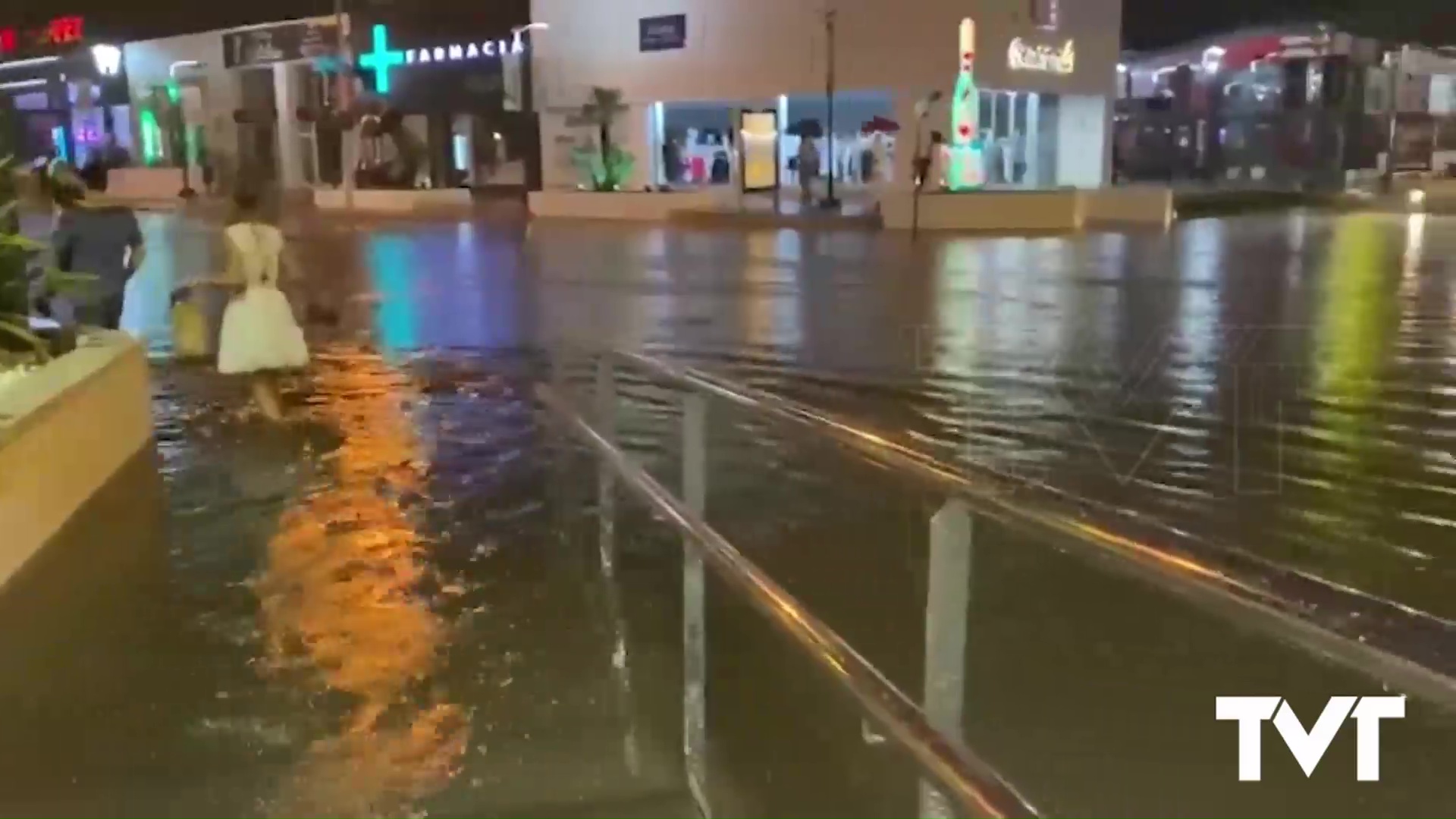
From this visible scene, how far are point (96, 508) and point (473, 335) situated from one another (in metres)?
5.71

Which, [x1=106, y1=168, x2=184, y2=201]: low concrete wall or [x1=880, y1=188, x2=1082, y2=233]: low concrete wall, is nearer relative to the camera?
[x1=880, y1=188, x2=1082, y2=233]: low concrete wall

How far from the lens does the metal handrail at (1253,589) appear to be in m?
1.41

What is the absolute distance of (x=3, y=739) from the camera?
3.90 m

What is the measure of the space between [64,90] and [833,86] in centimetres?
3455

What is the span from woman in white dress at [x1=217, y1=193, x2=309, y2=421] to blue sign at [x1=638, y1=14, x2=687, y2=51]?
26.7 m

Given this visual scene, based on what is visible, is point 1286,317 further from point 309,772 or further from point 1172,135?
point 1172,135

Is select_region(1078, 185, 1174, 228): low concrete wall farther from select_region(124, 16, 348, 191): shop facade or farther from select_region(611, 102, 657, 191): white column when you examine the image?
select_region(124, 16, 348, 191): shop facade

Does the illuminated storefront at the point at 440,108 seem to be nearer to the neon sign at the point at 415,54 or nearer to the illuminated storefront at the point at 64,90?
the neon sign at the point at 415,54

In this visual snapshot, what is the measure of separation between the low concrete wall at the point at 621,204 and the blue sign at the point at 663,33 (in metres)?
4.78

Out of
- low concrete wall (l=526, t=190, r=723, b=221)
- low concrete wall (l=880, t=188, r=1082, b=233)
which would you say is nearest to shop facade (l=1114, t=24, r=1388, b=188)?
low concrete wall (l=526, t=190, r=723, b=221)

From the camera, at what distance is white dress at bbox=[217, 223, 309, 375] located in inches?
334

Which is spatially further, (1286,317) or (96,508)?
(1286,317)

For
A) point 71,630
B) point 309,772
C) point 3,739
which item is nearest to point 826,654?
point 309,772

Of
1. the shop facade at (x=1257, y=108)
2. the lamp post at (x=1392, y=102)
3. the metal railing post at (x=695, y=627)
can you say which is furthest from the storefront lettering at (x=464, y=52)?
the metal railing post at (x=695, y=627)
